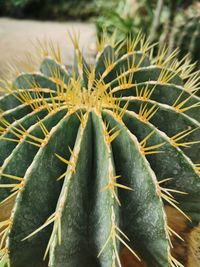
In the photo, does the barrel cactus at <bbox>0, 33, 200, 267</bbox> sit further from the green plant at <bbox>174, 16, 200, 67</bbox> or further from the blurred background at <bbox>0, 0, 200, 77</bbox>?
the green plant at <bbox>174, 16, 200, 67</bbox>

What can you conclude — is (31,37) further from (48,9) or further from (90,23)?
(48,9)

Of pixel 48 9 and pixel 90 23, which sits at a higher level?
pixel 48 9

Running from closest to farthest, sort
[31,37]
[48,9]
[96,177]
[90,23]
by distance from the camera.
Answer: [96,177], [31,37], [90,23], [48,9]

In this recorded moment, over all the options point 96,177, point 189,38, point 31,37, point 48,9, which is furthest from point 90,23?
point 96,177

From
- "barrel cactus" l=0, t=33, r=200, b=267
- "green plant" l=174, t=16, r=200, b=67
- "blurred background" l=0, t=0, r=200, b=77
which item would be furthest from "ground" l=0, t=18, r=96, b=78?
"barrel cactus" l=0, t=33, r=200, b=267

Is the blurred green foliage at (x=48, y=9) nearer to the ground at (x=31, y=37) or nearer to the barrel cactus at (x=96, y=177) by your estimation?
the ground at (x=31, y=37)

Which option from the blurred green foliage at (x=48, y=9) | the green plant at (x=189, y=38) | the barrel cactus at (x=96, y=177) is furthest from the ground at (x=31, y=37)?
the barrel cactus at (x=96, y=177)

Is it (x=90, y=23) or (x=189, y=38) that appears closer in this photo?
(x=189, y=38)
